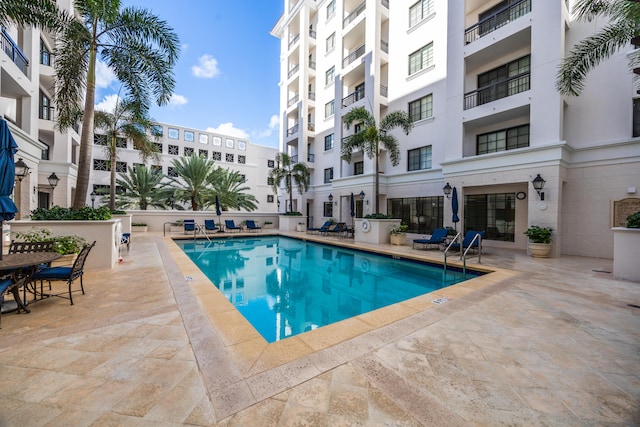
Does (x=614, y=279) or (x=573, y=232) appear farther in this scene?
(x=573, y=232)

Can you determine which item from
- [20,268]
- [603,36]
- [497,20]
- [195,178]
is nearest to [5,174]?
[20,268]

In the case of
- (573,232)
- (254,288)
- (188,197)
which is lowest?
(254,288)

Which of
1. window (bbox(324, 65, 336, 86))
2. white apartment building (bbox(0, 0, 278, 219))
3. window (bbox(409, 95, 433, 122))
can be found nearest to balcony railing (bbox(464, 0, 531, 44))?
window (bbox(409, 95, 433, 122))

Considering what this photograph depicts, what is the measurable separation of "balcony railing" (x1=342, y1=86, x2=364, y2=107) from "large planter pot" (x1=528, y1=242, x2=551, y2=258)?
1401 cm

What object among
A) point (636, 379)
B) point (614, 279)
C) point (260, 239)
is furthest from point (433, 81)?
point (636, 379)

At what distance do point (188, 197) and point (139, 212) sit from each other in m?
4.52

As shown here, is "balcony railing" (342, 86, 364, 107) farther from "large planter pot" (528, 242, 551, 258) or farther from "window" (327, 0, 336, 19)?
"large planter pot" (528, 242, 551, 258)

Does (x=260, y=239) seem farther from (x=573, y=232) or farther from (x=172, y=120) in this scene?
(x=172, y=120)

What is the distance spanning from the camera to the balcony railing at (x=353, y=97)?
1861 cm

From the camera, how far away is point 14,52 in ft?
38.3

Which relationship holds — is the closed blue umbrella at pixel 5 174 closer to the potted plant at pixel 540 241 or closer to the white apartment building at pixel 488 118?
the potted plant at pixel 540 241

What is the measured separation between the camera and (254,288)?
23.9ft

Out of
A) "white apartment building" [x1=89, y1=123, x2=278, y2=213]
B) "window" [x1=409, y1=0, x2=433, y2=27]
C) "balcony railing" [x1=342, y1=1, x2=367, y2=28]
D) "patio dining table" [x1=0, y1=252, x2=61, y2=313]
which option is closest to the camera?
"patio dining table" [x1=0, y1=252, x2=61, y2=313]

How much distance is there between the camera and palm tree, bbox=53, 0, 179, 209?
761 cm
